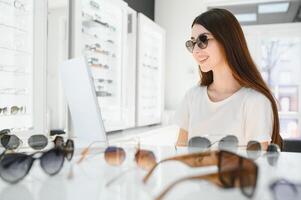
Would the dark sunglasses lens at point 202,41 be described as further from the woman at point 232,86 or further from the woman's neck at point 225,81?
the woman's neck at point 225,81

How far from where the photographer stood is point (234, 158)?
0.35 metres

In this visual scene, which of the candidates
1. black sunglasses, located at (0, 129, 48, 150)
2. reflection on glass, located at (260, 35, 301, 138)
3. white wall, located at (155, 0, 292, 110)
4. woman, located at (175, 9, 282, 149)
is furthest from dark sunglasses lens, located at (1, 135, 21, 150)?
reflection on glass, located at (260, 35, 301, 138)

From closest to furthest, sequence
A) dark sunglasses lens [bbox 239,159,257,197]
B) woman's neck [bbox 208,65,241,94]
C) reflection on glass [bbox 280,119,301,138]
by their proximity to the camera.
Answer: dark sunglasses lens [bbox 239,159,257,197] < woman's neck [bbox 208,65,241,94] < reflection on glass [bbox 280,119,301,138]

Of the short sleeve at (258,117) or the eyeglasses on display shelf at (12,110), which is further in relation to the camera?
the eyeglasses on display shelf at (12,110)

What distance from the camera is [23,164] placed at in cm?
46

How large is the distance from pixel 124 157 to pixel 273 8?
19.3ft

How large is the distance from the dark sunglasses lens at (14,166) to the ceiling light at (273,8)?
562 cm

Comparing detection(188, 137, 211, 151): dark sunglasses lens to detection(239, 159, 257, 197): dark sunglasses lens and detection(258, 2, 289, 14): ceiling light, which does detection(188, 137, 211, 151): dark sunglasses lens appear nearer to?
detection(239, 159, 257, 197): dark sunglasses lens

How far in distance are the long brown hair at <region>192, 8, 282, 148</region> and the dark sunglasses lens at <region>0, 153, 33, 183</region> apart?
1286mm

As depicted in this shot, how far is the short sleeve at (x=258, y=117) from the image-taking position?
5.14 ft

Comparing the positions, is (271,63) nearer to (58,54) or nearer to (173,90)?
(173,90)

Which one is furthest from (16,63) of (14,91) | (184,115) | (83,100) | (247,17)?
(247,17)

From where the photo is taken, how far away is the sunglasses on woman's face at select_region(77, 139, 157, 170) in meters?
0.46

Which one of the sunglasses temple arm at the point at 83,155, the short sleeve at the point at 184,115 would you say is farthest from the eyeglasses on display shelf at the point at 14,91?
the sunglasses temple arm at the point at 83,155
